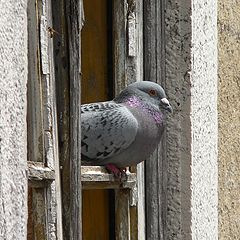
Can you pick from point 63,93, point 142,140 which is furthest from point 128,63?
point 63,93

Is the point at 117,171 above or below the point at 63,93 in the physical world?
below

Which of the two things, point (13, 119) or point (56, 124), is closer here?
point (13, 119)

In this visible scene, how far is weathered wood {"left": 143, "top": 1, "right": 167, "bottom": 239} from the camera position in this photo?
373 centimetres

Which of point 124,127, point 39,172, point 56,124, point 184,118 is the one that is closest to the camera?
point 39,172

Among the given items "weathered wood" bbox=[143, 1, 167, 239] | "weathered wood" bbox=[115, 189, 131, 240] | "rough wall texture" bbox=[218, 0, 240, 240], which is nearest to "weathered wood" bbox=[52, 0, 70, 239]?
"weathered wood" bbox=[115, 189, 131, 240]

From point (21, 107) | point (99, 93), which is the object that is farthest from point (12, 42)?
point (99, 93)

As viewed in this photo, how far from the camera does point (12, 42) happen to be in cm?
251

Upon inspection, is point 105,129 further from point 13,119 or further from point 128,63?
point 13,119

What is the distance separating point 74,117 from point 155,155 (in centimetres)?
83

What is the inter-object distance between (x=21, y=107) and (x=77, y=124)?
0.42 metres

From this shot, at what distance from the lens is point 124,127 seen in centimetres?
322

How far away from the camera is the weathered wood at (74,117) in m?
2.93

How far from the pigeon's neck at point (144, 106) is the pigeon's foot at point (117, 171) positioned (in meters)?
0.20

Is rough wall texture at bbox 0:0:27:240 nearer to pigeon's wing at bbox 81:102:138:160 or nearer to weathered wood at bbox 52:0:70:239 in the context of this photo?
weathered wood at bbox 52:0:70:239
